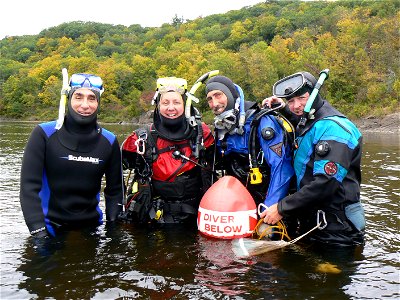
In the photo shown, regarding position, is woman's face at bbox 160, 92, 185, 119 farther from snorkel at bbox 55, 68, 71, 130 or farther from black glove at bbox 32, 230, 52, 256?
black glove at bbox 32, 230, 52, 256

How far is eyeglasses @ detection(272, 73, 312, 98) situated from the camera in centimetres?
476

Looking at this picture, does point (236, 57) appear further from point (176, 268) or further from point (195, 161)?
point (176, 268)

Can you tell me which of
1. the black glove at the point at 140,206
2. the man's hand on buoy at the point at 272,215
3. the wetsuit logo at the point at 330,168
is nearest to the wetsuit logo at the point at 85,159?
the black glove at the point at 140,206

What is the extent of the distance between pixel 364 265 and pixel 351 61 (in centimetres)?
4444

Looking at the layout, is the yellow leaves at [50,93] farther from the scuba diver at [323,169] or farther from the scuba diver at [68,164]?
the scuba diver at [323,169]

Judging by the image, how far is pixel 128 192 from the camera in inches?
227

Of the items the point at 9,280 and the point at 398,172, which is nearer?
the point at 9,280

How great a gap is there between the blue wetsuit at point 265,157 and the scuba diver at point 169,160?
0.35m

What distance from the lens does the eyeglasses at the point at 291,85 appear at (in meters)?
4.76

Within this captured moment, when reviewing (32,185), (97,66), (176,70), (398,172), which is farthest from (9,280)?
(97,66)

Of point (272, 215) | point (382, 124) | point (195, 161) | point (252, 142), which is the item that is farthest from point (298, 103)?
point (382, 124)

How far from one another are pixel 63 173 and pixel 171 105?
1498 mm

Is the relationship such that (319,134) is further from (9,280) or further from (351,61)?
(351,61)

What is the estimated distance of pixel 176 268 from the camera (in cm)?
430
